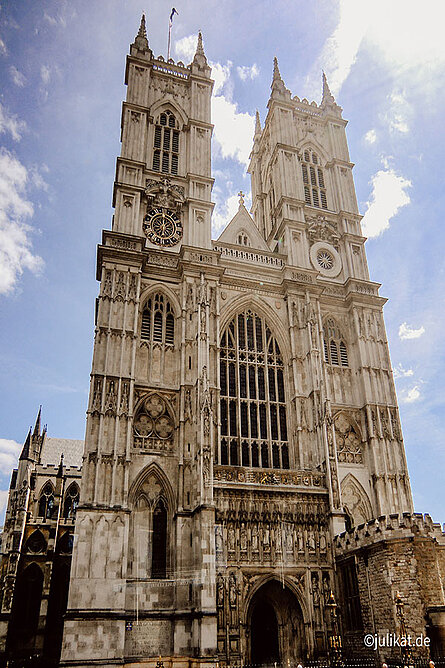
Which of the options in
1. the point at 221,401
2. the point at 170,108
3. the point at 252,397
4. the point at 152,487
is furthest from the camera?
the point at 170,108

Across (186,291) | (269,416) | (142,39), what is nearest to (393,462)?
(269,416)

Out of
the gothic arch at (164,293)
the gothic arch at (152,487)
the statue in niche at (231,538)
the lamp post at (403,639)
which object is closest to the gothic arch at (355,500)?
the statue in niche at (231,538)

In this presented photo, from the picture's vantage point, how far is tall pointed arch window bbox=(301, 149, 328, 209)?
35750mm

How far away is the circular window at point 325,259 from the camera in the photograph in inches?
1299

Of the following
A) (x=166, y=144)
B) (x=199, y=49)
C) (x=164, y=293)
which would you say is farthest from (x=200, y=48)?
(x=164, y=293)

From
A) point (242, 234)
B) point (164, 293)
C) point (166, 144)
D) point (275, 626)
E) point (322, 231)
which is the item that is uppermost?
point (166, 144)

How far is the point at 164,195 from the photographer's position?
31.7m

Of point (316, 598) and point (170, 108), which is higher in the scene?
point (170, 108)

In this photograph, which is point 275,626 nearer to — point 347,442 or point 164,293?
point 347,442

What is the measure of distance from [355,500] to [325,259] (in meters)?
14.5

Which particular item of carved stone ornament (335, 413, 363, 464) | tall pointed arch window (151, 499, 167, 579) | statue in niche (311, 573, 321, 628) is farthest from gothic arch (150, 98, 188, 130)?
statue in niche (311, 573, 321, 628)

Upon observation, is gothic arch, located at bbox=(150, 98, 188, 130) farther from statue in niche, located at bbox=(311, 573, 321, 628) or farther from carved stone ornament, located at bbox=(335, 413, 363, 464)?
statue in niche, located at bbox=(311, 573, 321, 628)

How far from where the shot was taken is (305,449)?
87.2 feet

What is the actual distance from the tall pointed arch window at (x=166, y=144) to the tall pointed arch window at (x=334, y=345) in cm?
1327
